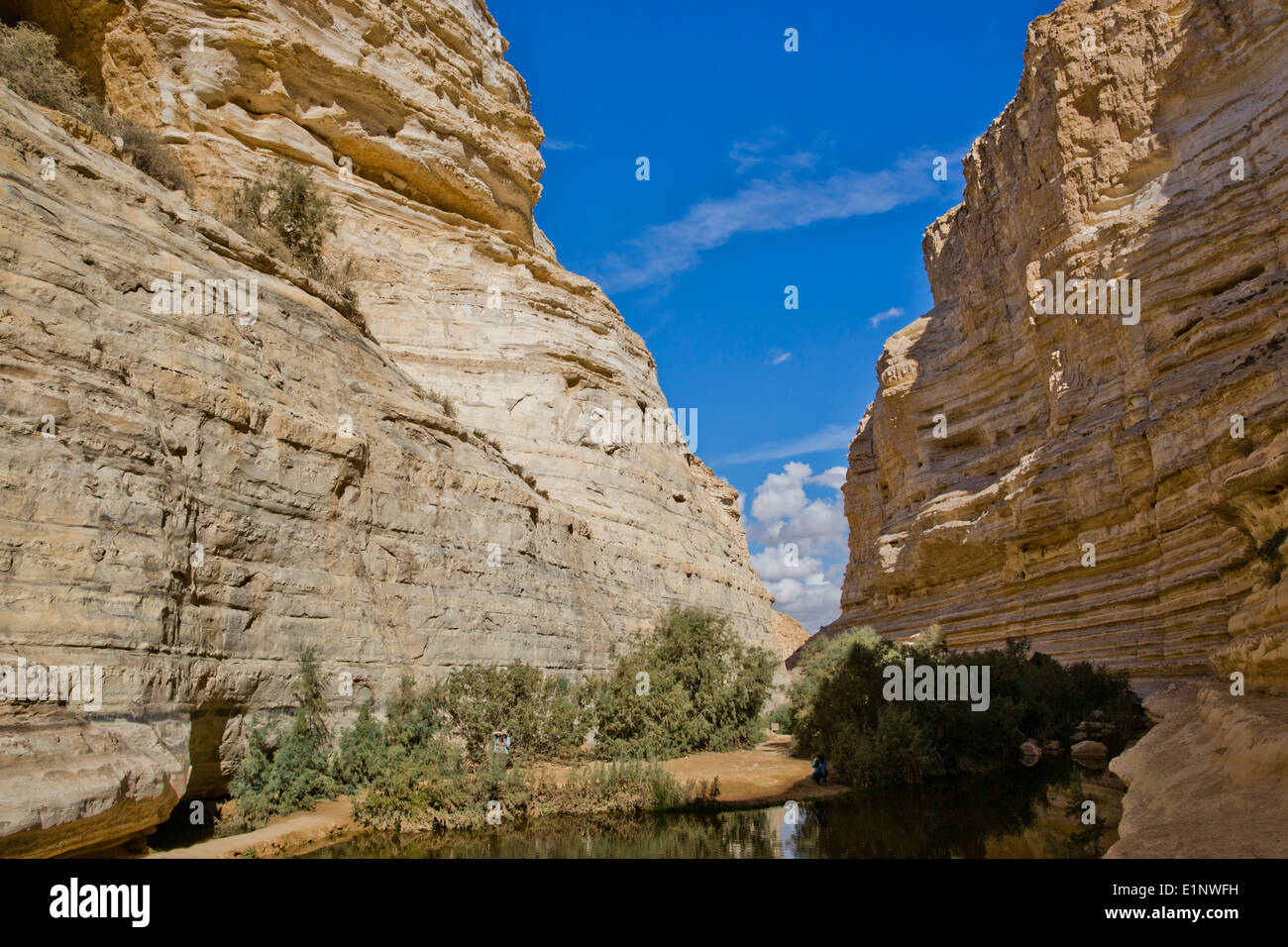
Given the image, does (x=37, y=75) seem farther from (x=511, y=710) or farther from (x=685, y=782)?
(x=685, y=782)

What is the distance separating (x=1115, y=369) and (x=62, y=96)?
29273 mm

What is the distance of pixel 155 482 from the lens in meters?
9.19

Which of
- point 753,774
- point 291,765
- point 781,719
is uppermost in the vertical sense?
point 291,765

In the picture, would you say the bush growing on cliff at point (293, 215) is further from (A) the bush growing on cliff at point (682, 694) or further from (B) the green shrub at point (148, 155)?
(A) the bush growing on cliff at point (682, 694)

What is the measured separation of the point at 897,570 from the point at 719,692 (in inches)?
797

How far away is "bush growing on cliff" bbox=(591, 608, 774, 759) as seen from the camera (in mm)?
17406

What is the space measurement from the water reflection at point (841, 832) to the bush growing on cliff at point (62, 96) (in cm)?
1279

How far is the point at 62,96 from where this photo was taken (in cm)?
1416

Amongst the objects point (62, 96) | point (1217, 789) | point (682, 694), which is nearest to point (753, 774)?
point (682, 694)

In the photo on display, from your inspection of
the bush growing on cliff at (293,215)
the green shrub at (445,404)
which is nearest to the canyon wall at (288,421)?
the green shrub at (445,404)

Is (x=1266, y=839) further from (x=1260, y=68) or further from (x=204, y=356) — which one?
(x=1260, y=68)
